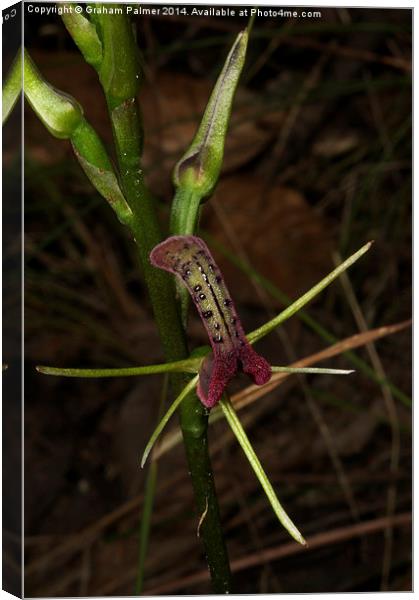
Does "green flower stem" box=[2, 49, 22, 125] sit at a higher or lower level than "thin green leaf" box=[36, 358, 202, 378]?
higher

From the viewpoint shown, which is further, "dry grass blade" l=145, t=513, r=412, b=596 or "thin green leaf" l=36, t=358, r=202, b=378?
"dry grass blade" l=145, t=513, r=412, b=596

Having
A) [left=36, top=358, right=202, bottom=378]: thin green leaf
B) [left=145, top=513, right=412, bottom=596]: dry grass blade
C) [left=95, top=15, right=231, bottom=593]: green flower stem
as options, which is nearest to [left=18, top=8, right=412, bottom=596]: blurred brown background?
[left=145, top=513, right=412, bottom=596]: dry grass blade

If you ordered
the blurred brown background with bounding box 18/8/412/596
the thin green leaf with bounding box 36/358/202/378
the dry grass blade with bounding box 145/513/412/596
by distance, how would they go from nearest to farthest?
the thin green leaf with bounding box 36/358/202/378 → the dry grass blade with bounding box 145/513/412/596 → the blurred brown background with bounding box 18/8/412/596

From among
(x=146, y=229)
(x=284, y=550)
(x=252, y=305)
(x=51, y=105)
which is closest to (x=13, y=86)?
(x=51, y=105)

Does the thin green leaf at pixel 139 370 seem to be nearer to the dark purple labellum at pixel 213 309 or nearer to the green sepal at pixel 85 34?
the dark purple labellum at pixel 213 309

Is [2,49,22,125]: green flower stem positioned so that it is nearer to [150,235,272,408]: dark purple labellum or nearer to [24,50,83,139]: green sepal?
[24,50,83,139]: green sepal

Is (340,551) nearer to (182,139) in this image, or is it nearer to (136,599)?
(136,599)

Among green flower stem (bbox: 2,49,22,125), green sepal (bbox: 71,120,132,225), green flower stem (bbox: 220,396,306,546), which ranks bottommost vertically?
green flower stem (bbox: 220,396,306,546)

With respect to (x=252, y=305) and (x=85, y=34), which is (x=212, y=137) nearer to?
(x=85, y=34)
